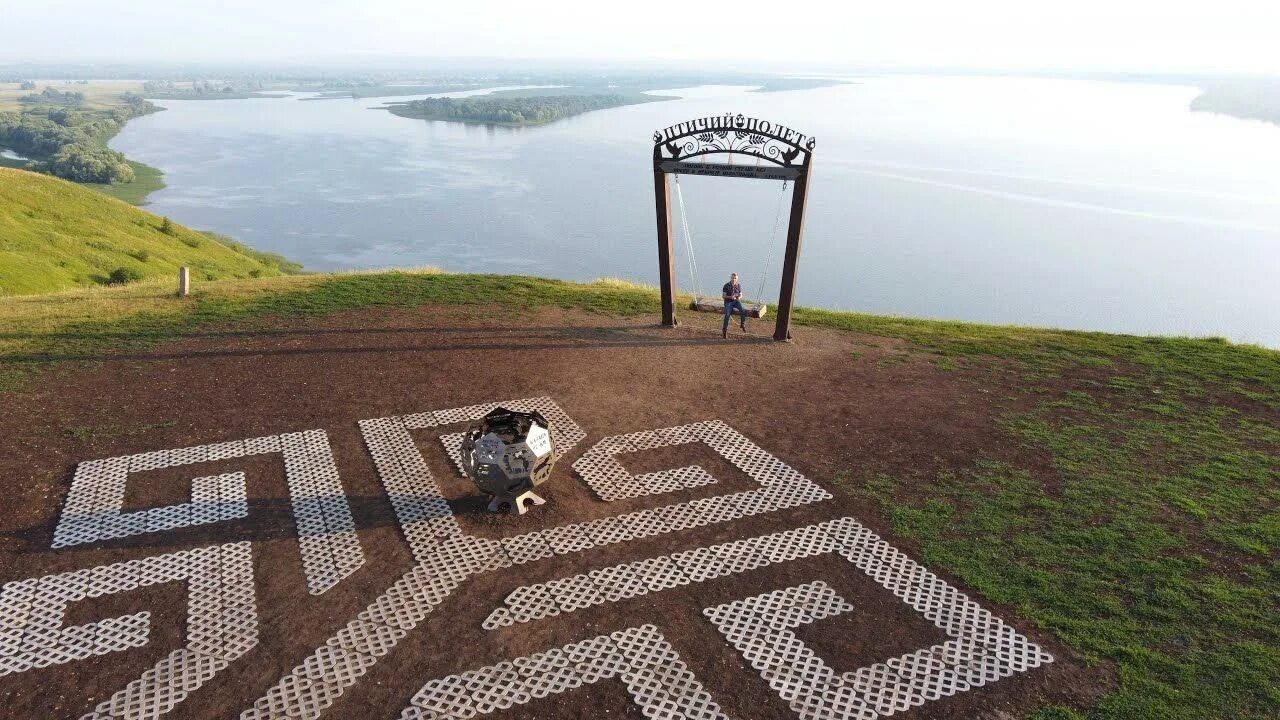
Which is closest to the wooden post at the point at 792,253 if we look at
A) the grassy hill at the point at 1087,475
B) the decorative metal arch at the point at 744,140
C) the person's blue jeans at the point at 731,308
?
the decorative metal arch at the point at 744,140

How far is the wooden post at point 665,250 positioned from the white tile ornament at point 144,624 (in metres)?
11.4

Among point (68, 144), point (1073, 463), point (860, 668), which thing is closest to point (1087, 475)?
point (1073, 463)

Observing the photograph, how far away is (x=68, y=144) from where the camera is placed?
129500 millimetres

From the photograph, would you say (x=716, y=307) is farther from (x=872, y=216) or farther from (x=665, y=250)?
(x=872, y=216)

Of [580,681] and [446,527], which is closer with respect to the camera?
[580,681]

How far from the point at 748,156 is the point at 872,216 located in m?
77.7

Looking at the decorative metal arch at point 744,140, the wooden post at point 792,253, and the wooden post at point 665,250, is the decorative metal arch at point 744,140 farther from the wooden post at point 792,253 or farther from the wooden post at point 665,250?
the wooden post at point 665,250

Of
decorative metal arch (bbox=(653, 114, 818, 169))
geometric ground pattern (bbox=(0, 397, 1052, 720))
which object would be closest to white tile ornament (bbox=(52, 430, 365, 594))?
geometric ground pattern (bbox=(0, 397, 1052, 720))

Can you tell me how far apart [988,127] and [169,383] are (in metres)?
188

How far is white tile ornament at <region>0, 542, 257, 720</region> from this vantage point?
7.87 meters

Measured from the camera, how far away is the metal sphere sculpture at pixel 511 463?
10.6m

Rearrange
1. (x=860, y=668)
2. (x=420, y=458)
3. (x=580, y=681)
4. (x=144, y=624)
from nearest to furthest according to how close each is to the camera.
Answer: (x=580, y=681)
(x=860, y=668)
(x=144, y=624)
(x=420, y=458)

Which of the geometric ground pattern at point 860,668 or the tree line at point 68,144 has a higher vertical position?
the geometric ground pattern at point 860,668

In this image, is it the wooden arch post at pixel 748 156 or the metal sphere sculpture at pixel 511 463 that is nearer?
the metal sphere sculpture at pixel 511 463
